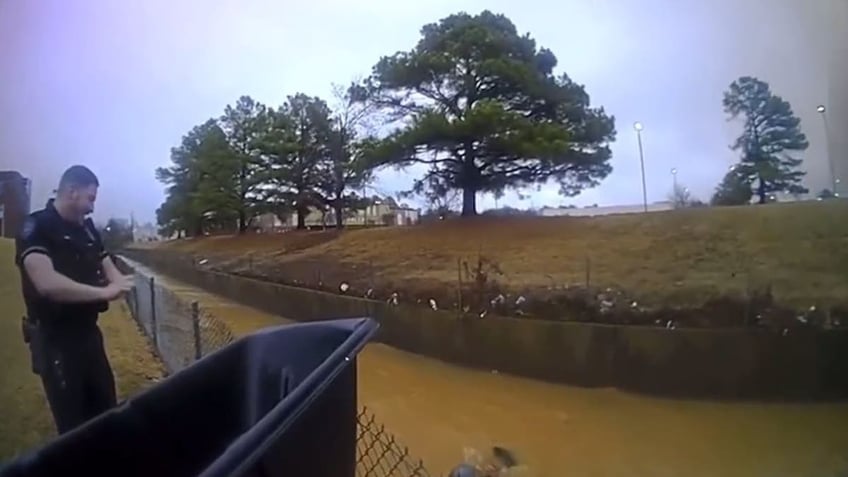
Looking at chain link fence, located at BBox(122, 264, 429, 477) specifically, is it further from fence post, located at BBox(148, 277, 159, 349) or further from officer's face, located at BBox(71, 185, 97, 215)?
officer's face, located at BBox(71, 185, 97, 215)

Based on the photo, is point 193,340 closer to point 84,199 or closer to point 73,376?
point 73,376

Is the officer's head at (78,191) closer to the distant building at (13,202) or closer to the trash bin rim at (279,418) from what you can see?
the distant building at (13,202)

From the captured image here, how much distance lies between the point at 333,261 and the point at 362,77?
0.47 m

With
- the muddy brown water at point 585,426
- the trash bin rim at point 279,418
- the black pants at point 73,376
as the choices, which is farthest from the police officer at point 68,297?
the trash bin rim at point 279,418

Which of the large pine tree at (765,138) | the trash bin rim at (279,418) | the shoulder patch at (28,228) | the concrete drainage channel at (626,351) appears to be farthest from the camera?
the shoulder patch at (28,228)

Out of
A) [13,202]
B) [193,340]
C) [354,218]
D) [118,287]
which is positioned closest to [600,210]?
[354,218]

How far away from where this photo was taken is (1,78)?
1.57 meters

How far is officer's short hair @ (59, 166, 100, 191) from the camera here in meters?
1.49

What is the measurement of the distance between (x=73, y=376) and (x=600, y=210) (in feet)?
4.33

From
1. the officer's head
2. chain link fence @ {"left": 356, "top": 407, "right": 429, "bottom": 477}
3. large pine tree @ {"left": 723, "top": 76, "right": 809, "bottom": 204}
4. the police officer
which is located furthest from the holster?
large pine tree @ {"left": 723, "top": 76, "right": 809, "bottom": 204}

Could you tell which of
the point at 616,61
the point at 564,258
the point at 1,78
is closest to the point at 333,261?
the point at 564,258

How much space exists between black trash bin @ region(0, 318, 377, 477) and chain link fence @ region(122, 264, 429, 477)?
0.61 feet

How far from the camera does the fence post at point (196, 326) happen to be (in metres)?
1.48

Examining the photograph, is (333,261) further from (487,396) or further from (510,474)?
(510,474)
